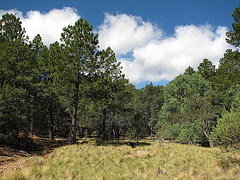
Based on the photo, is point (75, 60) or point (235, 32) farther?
point (235, 32)

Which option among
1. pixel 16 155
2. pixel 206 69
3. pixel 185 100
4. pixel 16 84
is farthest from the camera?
pixel 206 69

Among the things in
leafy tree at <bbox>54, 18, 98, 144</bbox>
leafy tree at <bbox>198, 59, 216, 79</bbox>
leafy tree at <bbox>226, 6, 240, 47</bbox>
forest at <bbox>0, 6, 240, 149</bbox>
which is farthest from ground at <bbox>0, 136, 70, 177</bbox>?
leafy tree at <bbox>198, 59, 216, 79</bbox>

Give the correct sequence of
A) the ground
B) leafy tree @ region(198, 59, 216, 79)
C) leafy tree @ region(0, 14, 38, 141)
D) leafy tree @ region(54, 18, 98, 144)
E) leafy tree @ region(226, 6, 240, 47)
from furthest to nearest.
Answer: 1. leafy tree @ region(198, 59, 216, 79)
2. leafy tree @ region(226, 6, 240, 47)
3. leafy tree @ region(54, 18, 98, 144)
4. leafy tree @ region(0, 14, 38, 141)
5. the ground

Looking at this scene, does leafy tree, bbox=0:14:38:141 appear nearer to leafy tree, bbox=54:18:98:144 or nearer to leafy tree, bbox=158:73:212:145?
leafy tree, bbox=54:18:98:144

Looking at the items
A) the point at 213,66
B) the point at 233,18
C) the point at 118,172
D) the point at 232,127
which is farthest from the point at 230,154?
the point at 213,66

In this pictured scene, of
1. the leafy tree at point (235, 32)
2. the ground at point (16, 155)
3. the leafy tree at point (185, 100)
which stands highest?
the leafy tree at point (235, 32)

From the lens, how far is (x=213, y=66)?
→ 4369 centimetres

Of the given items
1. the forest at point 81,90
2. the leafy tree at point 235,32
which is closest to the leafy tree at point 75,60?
the forest at point 81,90

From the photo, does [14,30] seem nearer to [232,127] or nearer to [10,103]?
[10,103]

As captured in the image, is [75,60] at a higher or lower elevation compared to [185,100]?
higher

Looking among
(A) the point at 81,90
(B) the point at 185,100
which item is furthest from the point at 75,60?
(B) the point at 185,100

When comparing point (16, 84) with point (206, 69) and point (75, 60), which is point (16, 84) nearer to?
point (75, 60)

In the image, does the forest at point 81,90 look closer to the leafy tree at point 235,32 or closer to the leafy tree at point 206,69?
the leafy tree at point 235,32

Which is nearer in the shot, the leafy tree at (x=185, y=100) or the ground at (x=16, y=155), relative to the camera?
the ground at (x=16, y=155)
